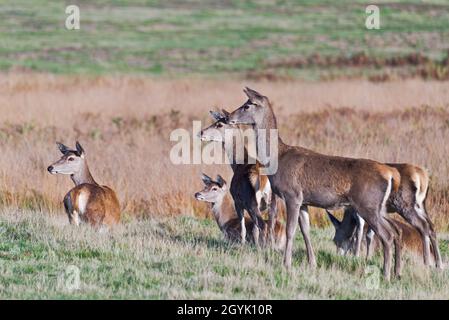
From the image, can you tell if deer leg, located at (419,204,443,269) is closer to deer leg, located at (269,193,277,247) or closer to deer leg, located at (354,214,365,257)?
deer leg, located at (354,214,365,257)

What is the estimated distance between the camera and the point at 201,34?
5544 centimetres

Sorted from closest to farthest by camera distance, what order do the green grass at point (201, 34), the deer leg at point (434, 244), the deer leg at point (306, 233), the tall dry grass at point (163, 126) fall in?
the deer leg at point (306, 233), the deer leg at point (434, 244), the tall dry grass at point (163, 126), the green grass at point (201, 34)

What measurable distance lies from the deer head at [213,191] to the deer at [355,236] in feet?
6.13

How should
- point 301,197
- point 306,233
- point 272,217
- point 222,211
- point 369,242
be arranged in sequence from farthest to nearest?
point 222,211 < point 272,217 < point 369,242 < point 306,233 < point 301,197

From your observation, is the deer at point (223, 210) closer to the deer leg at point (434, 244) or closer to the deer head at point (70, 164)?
the deer head at point (70, 164)

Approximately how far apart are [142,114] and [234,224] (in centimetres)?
1357

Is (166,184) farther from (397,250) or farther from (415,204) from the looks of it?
(397,250)

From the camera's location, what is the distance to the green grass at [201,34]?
45.8m

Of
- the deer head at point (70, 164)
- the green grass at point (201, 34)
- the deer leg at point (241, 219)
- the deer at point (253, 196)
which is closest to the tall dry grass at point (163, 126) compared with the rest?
the deer head at point (70, 164)

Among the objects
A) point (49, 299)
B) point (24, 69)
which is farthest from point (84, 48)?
point (49, 299)

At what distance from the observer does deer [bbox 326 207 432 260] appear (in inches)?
527

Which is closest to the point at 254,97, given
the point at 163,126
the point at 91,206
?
the point at 91,206

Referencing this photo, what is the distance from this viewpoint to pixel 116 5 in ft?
214

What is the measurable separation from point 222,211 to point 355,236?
222 cm
